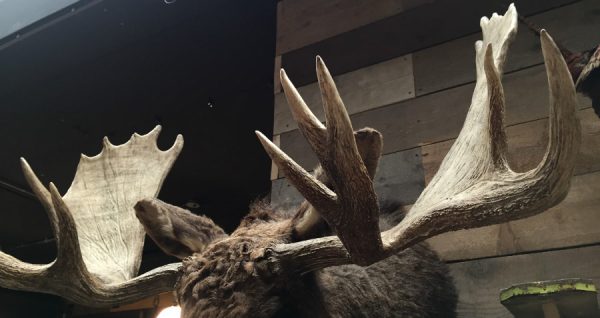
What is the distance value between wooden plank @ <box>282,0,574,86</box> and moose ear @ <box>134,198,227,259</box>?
1.03m

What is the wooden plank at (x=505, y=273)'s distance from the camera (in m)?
1.40

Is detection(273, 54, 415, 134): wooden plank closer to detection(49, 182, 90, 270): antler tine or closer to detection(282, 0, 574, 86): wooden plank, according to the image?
detection(282, 0, 574, 86): wooden plank

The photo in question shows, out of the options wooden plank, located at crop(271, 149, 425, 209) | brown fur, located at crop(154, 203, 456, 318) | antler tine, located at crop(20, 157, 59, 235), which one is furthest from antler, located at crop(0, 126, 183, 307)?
wooden plank, located at crop(271, 149, 425, 209)

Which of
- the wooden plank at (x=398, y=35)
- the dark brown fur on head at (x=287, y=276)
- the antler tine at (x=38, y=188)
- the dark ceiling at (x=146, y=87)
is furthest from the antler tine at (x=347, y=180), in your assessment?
the dark ceiling at (x=146, y=87)

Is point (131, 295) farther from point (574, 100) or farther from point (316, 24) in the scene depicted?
point (316, 24)

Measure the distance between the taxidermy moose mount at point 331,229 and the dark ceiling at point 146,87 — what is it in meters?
1.15

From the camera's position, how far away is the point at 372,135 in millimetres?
1167

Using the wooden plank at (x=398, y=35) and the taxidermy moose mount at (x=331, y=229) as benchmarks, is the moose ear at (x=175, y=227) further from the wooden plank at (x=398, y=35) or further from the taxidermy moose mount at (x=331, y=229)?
the wooden plank at (x=398, y=35)

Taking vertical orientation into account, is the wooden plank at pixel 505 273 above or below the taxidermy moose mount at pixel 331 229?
below

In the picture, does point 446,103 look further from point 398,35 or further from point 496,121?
point 496,121

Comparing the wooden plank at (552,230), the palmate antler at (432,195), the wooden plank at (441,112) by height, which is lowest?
the wooden plank at (552,230)

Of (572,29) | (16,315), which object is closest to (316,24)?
(572,29)

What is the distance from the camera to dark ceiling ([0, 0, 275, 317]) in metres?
2.67

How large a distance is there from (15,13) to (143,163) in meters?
1.51
